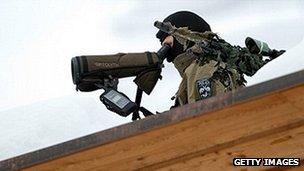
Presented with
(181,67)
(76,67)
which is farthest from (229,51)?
(76,67)

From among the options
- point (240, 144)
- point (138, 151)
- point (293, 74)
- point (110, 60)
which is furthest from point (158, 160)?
point (110, 60)

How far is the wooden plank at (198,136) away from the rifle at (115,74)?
85 cm

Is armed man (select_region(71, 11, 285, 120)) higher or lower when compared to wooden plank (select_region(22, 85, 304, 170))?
higher

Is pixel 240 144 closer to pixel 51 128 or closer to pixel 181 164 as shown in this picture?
A: pixel 181 164

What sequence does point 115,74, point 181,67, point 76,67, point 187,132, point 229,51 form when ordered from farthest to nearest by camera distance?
1. point 181,67
2. point 229,51
3. point 115,74
4. point 76,67
5. point 187,132

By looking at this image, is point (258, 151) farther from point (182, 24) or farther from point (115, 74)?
point (182, 24)

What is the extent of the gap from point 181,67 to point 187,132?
1.82 m

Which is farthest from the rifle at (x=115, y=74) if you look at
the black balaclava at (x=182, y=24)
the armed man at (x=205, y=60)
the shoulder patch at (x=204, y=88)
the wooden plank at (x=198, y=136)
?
the wooden plank at (x=198, y=136)

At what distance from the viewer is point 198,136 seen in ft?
7.23

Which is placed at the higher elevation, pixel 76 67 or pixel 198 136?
pixel 76 67

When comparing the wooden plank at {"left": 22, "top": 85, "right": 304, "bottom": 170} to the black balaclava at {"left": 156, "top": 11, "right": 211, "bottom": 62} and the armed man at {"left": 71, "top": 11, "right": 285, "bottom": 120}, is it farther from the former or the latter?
the black balaclava at {"left": 156, "top": 11, "right": 211, "bottom": 62}

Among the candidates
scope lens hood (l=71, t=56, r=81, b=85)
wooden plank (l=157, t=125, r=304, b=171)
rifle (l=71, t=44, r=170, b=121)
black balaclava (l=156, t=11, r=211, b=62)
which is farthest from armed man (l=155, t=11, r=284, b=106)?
wooden plank (l=157, t=125, r=304, b=171)
